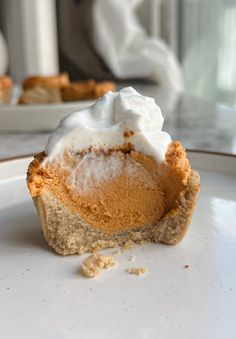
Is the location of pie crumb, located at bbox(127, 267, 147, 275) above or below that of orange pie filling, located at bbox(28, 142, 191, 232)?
below

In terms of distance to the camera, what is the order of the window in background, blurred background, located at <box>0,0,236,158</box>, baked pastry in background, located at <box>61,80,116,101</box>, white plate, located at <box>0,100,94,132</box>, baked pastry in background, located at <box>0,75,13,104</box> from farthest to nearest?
the window in background
blurred background, located at <box>0,0,236,158</box>
baked pastry in background, located at <box>0,75,13,104</box>
baked pastry in background, located at <box>61,80,116,101</box>
white plate, located at <box>0,100,94,132</box>

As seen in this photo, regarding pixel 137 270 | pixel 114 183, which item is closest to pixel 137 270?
pixel 137 270

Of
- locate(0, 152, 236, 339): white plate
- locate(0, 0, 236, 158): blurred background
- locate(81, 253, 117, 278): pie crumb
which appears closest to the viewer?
locate(0, 152, 236, 339): white plate

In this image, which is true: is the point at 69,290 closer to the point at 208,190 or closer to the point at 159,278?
the point at 159,278

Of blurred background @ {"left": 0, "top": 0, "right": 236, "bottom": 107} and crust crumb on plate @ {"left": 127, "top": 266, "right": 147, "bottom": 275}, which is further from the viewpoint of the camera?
blurred background @ {"left": 0, "top": 0, "right": 236, "bottom": 107}

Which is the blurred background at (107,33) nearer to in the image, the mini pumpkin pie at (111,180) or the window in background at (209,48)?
the window in background at (209,48)

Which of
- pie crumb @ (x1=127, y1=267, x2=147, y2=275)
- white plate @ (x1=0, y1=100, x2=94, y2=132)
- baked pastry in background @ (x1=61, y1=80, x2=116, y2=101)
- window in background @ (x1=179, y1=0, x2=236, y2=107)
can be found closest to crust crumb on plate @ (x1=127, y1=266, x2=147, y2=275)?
pie crumb @ (x1=127, y1=267, x2=147, y2=275)

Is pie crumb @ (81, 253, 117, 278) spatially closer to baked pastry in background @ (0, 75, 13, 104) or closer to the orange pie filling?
the orange pie filling

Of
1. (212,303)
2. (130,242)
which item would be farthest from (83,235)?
(212,303)
